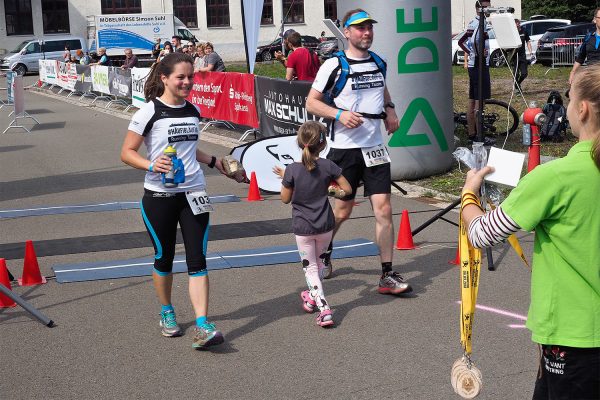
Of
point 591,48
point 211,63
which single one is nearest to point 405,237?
point 591,48

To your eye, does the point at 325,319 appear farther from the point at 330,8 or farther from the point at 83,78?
the point at 330,8

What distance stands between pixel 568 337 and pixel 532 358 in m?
2.50

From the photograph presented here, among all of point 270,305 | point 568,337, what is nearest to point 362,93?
point 270,305

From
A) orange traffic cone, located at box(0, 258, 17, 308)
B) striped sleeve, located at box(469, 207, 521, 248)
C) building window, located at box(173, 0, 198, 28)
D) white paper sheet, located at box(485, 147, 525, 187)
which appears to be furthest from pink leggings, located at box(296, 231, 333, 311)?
building window, located at box(173, 0, 198, 28)

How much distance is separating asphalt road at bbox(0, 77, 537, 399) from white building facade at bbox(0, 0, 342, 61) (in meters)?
53.3

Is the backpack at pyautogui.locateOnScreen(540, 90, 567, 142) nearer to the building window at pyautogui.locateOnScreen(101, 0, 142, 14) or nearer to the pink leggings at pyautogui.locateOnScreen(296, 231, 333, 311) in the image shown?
the pink leggings at pyautogui.locateOnScreen(296, 231, 333, 311)

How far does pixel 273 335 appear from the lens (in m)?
6.14

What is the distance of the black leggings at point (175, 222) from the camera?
5852mm

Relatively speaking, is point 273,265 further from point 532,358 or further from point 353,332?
point 532,358

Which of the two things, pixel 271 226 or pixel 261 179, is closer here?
pixel 271 226

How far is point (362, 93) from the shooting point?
274 inches

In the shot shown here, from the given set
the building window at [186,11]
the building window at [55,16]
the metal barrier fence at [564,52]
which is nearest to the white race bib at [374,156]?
the metal barrier fence at [564,52]

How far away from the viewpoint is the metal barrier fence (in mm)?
29312

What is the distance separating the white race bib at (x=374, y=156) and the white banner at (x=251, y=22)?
1078cm
